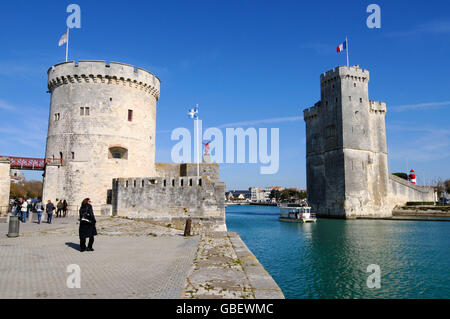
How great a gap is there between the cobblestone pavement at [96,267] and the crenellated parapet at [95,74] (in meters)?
15.8

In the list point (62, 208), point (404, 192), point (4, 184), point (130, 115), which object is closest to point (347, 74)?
point (404, 192)

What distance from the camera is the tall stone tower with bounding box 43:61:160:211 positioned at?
24.4 m

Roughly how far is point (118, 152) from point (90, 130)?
113 inches

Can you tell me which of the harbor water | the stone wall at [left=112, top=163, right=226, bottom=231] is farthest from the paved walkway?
the stone wall at [left=112, top=163, right=226, bottom=231]

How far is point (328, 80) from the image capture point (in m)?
50.7

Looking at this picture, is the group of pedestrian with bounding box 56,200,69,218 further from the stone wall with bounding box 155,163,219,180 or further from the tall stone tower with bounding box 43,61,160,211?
the stone wall with bounding box 155,163,219,180

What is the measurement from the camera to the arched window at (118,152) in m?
25.3

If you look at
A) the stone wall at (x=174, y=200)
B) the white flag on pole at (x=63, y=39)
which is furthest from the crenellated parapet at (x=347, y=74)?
the white flag on pole at (x=63, y=39)

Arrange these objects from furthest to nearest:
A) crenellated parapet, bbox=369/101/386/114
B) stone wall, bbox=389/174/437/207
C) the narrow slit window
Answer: stone wall, bbox=389/174/437/207 → crenellated parapet, bbox=369/101/386/114 → the narrow slit window

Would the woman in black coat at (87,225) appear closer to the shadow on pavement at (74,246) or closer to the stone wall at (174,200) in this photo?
the shadow on pavement at (74,246)

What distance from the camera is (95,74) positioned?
973 inches

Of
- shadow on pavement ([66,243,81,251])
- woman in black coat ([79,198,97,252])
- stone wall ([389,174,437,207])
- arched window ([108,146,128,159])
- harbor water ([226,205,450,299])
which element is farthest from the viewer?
stone wall ([389,174,437,207])

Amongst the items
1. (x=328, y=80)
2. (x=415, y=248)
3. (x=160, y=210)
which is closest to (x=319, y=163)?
(x=328, y=80)

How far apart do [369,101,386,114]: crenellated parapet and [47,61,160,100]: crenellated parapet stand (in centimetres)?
4290
